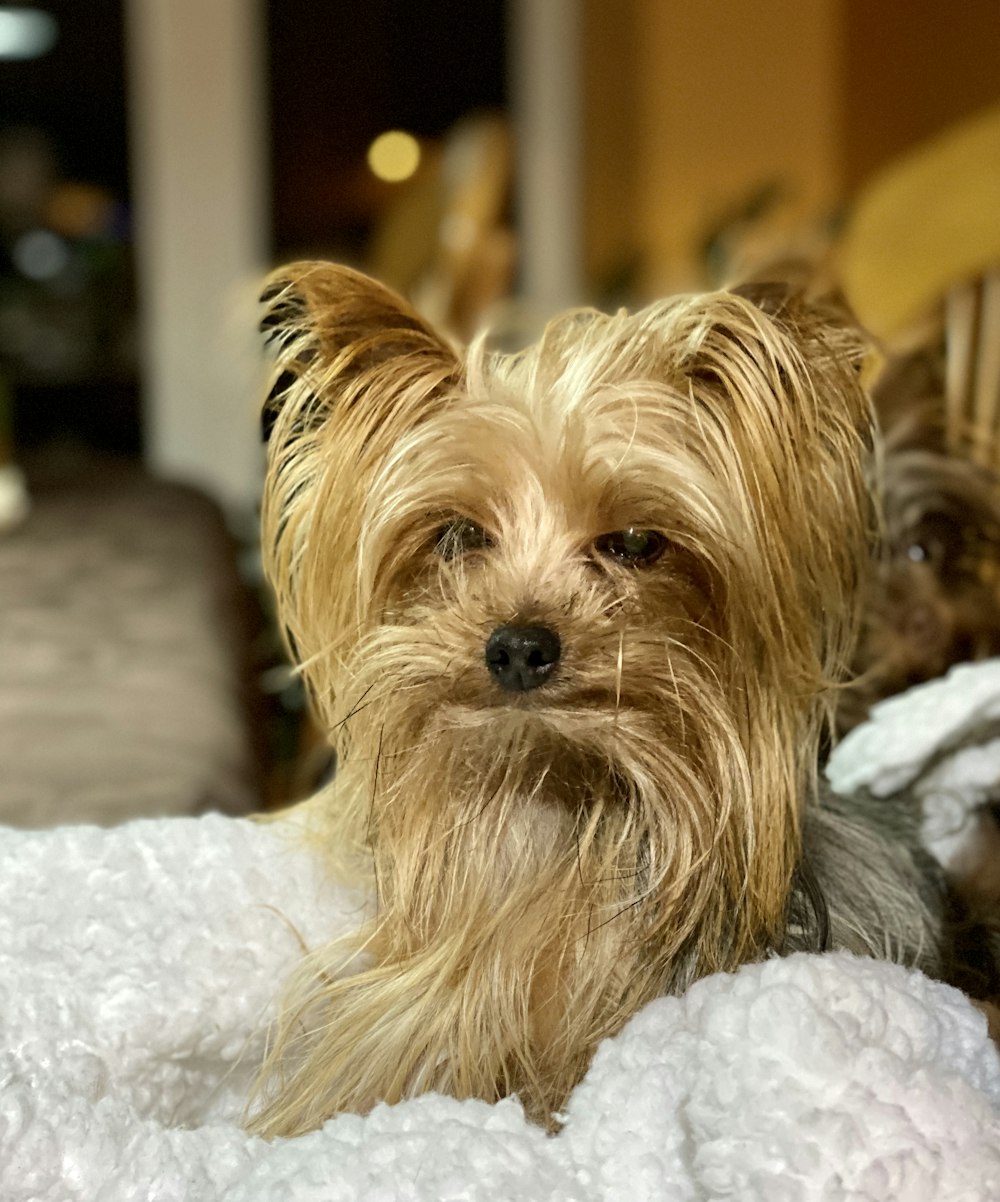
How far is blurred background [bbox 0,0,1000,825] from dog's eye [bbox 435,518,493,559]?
1.50m

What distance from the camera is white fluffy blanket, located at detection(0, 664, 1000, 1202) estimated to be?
629mm

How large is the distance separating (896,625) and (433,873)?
65 cm

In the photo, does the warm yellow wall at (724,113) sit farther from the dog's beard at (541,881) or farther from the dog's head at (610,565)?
the dog's beard at (541,881)

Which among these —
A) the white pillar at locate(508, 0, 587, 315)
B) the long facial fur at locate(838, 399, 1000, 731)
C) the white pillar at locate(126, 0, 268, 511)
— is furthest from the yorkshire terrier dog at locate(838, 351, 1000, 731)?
the white pillar at locate(508, 0, 587, 315)

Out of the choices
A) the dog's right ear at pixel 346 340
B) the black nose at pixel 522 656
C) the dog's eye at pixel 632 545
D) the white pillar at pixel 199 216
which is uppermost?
the dog's right ear at pixel 346 340

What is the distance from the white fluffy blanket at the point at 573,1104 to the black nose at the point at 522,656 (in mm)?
203

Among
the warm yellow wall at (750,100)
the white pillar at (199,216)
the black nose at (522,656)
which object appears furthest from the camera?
the white pillar at (199,216)

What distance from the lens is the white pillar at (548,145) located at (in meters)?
3.59

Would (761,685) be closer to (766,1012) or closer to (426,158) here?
(766,1012)

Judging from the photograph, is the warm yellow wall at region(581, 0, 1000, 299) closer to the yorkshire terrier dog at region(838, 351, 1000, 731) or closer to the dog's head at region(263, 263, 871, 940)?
the yorkshire terrier dog at region(838, 351, 1000, 731)

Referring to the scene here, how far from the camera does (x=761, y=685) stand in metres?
0.87

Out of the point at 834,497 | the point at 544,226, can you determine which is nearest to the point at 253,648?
the point at 834,497

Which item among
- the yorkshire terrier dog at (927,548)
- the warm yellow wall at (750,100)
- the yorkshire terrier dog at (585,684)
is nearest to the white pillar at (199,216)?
the warm yellow wall at (750,100)

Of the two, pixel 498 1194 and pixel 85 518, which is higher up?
pixel 498 1194
